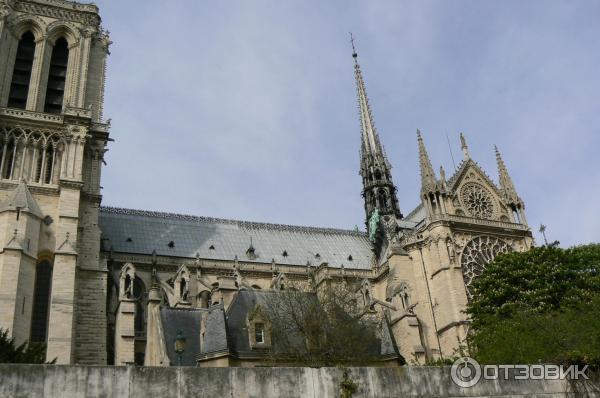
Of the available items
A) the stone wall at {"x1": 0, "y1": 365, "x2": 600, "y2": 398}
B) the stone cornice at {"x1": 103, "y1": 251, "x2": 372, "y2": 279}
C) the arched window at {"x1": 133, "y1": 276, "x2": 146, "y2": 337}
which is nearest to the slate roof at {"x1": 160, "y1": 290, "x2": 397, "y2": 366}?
the stone wall at {"x1": 0, "y1": 365, "x2": 600, "y2": 398}

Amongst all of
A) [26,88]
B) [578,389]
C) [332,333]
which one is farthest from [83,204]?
[578,389]

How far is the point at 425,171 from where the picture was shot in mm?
43812

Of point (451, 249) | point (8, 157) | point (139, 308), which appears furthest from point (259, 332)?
point (8, 157)

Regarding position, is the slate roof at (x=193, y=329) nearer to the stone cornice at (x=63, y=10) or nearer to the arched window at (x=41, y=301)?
the arched window at (x=41, y=301)

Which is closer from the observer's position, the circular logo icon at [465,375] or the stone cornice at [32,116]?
the circular logo icon at [465,375]

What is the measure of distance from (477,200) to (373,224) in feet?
39.5

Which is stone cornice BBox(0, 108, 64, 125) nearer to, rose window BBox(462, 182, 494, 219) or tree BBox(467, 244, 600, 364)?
tree BBox(467, 244, 600, 364)

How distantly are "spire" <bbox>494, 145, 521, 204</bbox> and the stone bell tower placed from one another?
30.8 m

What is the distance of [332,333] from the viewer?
2445 centimetres

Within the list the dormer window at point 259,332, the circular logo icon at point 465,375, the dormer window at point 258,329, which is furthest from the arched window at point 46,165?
the circular logo icon at point 465,375

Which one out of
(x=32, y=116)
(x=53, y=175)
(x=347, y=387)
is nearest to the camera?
→ (x=347, y=387)

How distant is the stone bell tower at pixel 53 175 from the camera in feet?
101

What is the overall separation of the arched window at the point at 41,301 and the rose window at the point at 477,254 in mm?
26794

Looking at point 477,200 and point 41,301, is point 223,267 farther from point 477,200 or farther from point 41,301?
point 477,200
